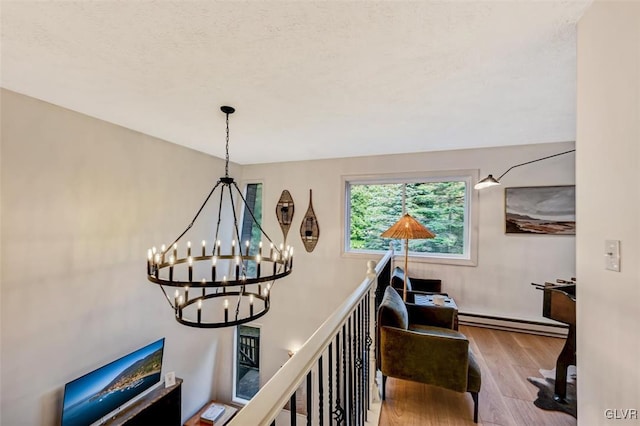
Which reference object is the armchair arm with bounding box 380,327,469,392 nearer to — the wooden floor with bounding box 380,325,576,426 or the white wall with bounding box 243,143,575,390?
the wooden floor with bounding box 380,325,576,426

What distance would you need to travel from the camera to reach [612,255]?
102 centimetres

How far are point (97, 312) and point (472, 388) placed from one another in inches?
145

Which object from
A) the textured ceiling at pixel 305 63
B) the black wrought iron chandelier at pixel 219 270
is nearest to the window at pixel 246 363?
the black wrought iron chandelier at pixel 219 270

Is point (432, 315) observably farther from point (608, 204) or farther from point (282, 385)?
point (282, 385)

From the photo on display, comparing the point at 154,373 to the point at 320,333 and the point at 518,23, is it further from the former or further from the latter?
the point at 518,23

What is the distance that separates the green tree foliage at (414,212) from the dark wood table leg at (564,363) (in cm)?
185

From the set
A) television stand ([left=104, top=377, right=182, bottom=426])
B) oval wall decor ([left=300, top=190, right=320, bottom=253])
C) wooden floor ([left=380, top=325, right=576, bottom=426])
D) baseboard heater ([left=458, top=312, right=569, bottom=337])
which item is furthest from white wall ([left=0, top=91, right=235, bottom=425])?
baseboard heater ([left=458, top=312, right=569, bottom=337])

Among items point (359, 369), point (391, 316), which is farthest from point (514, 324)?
point (359, 369)

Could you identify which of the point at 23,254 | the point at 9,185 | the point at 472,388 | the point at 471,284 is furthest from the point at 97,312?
the point at 471,284

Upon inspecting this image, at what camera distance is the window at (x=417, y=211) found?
12.7ft

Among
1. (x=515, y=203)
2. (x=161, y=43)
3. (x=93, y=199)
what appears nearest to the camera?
(x=161, y=43)

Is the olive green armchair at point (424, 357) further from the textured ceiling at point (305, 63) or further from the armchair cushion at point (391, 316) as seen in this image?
the textured ceiling at point (305, 63)

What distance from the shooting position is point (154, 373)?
354cm

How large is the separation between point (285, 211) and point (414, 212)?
2.19 meters
